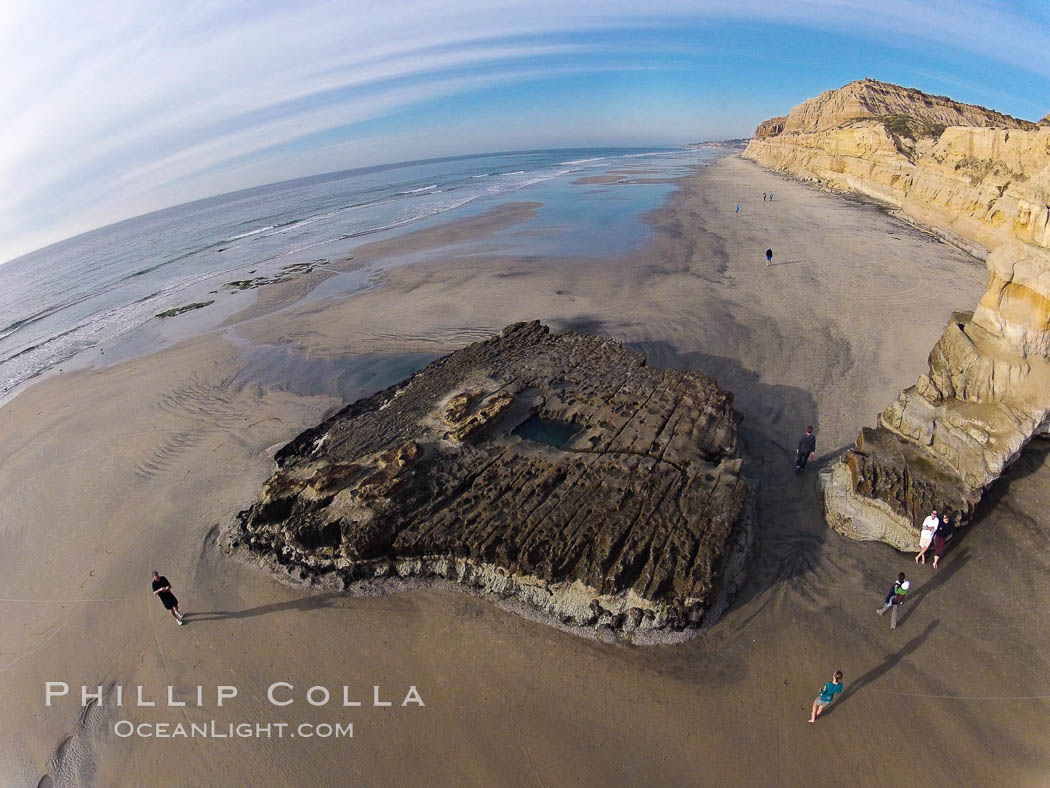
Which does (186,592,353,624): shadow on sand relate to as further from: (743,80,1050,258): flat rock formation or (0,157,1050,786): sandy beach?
(743,80,1050,258): flat rock formation

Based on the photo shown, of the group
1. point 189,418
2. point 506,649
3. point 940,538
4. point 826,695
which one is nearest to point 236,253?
point 189,418

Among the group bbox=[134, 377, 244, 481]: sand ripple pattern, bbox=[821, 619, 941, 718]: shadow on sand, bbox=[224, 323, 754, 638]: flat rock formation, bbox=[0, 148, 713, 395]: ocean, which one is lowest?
bbox=[821, 619, 941, 718]: shadow on sand

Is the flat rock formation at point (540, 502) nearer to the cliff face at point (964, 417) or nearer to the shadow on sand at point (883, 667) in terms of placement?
the shadow on sand at point (883, 667)

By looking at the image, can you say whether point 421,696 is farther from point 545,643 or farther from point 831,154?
point 831,154

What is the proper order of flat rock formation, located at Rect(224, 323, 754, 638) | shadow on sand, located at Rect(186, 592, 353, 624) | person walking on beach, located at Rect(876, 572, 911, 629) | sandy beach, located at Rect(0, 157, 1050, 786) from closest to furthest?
sandy beach, located at Rect(0, 157, 1050, 786), person walking on beach, located at Rect(876, 572, 911, 629), flat rock formation, located at Rect(224, 323, 754, 638), shadow on sand, located at Rect(186, 592, 353, 624)

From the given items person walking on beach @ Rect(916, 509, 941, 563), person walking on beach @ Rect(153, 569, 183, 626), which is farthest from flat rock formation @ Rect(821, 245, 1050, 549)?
person walking on beach @ Rect(153, 569, 183, 626)

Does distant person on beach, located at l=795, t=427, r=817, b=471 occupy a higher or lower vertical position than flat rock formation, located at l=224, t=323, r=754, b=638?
lower
